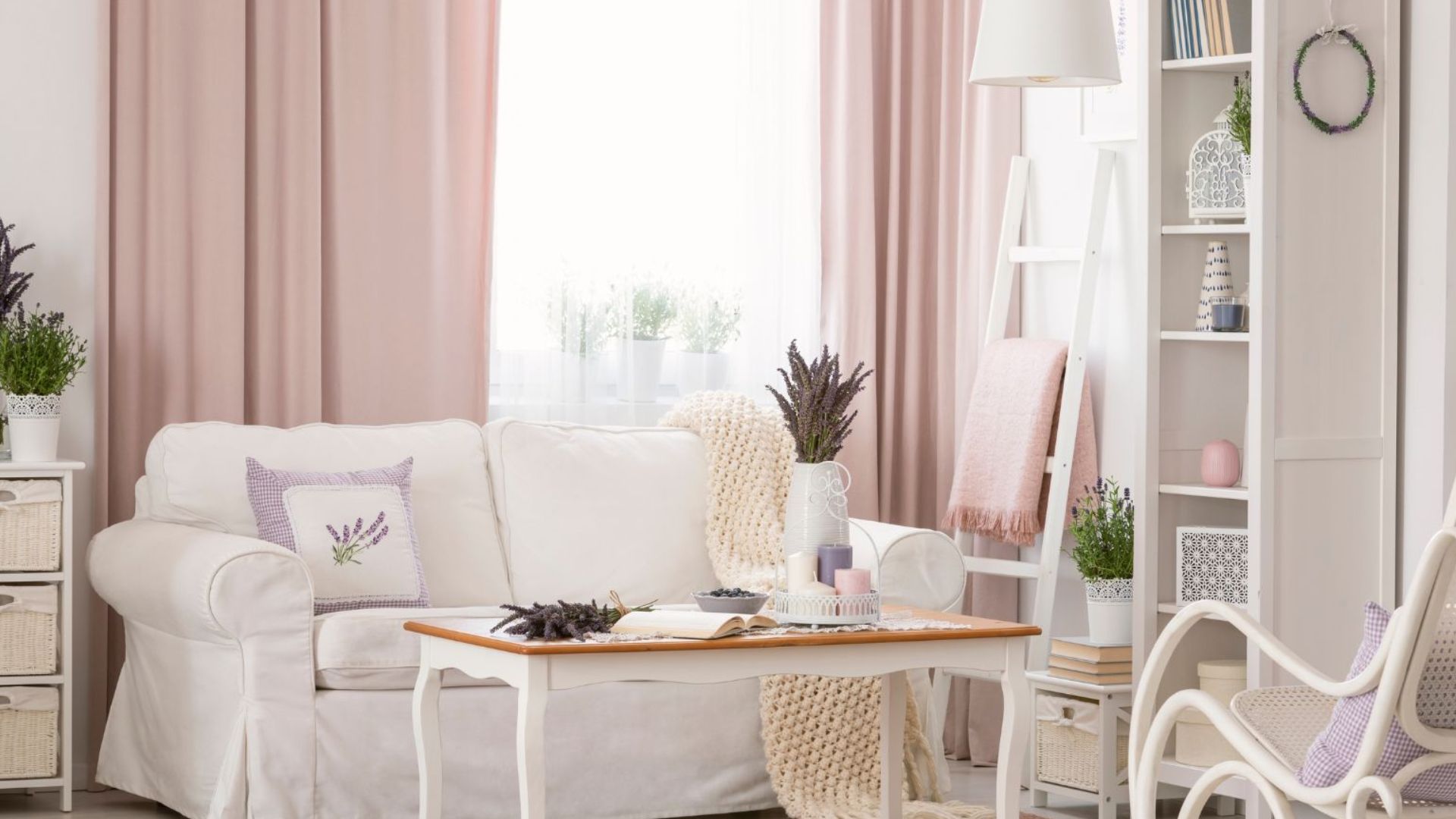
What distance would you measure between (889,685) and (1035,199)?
6.39 ft

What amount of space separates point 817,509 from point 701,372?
6.32ft

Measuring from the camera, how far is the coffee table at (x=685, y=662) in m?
2.65

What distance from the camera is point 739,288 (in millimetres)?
4918

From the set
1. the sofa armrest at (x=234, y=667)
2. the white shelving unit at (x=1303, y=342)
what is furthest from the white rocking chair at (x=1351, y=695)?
the sofa armrest at (x=234, y=667)

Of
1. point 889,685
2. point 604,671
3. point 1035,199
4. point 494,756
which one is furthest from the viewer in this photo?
point 1035,199

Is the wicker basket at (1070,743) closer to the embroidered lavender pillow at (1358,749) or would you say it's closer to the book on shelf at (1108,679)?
the book on shelf at (1108,679)

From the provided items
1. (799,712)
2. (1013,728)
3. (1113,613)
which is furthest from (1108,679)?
(1013,728)

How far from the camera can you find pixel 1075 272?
4.73 metres

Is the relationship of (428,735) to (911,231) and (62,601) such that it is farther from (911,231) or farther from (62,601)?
(911,231)

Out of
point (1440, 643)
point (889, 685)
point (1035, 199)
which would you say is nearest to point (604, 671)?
point (889, 685)

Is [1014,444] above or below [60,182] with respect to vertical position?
below

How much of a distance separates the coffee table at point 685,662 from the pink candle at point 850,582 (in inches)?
4.2

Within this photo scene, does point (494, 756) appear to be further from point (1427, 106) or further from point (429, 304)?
point (1427, 106)

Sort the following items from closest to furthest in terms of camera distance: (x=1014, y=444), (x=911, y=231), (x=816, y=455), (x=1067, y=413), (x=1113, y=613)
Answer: (x=816, y=455)
(x=1113, y=613)
(x=1067, y=413)
(x=1014, y=444)
(x=911, y=231)
